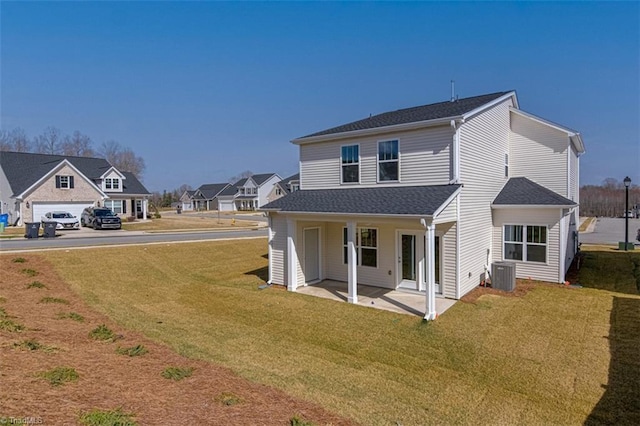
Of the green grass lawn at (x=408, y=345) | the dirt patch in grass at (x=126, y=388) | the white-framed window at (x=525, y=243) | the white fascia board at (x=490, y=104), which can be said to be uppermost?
the white fascia board at (x=490, y=104)

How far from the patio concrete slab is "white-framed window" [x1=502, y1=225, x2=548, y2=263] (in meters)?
4.82

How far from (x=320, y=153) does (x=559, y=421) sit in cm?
1217

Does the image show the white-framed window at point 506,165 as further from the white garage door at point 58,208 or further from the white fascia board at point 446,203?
the white garage door at point 58,208

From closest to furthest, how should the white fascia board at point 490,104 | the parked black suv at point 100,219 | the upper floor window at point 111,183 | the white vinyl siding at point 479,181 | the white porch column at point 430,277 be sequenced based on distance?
1. the white porch column at point 430,277
2. the white fascia board at point 490,104
3. the white vinyl siding at point 479,181
4. the parked black suv at point 100,219
5. the upper floor window at point 111,183

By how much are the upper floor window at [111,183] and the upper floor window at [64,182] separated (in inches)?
206

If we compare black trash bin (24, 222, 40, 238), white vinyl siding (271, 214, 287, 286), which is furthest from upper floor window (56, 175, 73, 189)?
white vinyl siding (271, 214, 287, 286)

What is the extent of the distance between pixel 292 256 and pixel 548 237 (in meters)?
9.87

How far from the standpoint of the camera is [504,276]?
13305mm

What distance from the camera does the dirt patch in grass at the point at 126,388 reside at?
192 inches

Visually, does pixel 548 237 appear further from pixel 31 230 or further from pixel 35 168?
pixel 35 168

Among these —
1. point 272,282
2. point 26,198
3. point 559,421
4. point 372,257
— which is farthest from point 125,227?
point 559,421

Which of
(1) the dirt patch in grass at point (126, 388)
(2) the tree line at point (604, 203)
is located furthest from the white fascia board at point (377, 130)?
(2) the tree line at point (604, 203)

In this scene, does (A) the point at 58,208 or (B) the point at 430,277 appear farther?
(A) the point at 58,208

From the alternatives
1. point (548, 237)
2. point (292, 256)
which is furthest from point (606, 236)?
point (292, 256)
